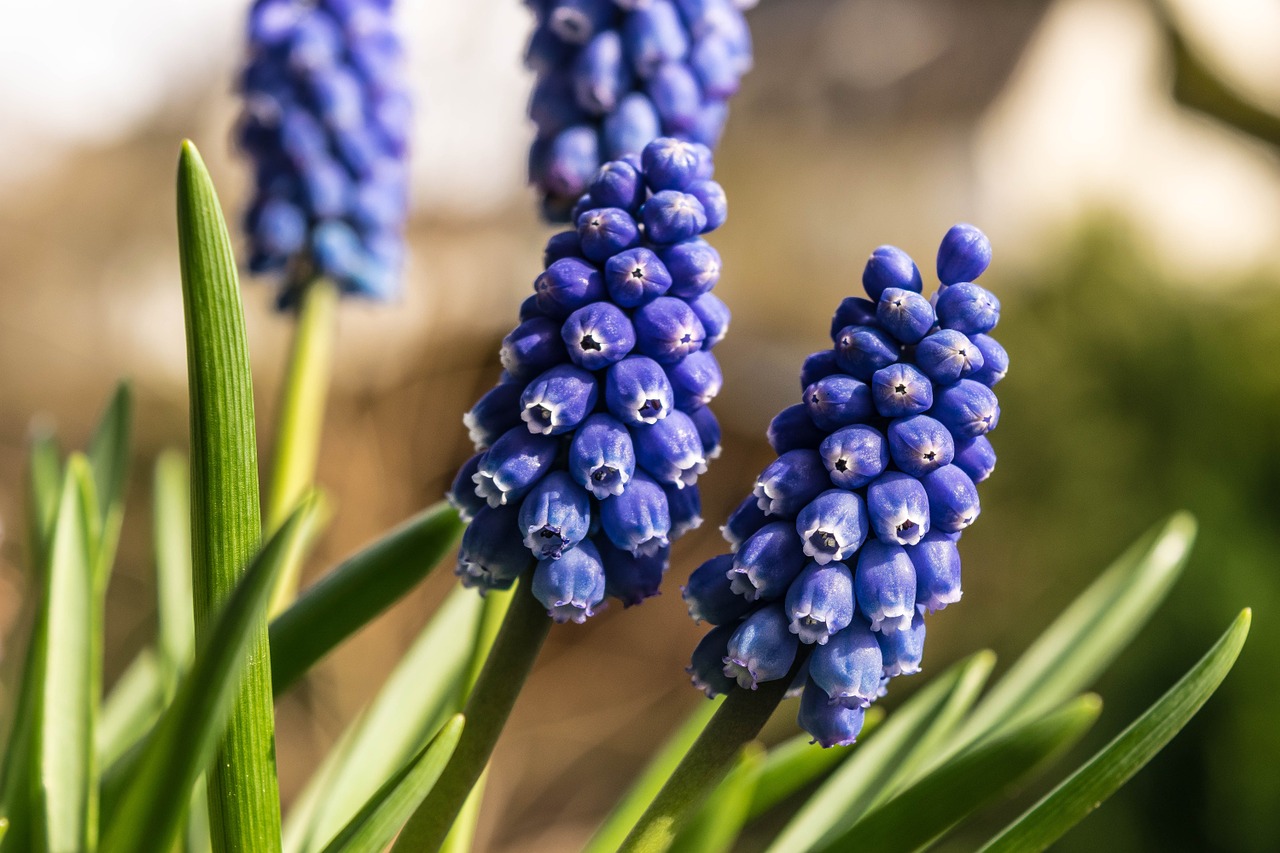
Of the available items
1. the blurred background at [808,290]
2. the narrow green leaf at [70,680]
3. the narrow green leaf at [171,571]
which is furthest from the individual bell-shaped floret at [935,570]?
the blurred background at [808,290]

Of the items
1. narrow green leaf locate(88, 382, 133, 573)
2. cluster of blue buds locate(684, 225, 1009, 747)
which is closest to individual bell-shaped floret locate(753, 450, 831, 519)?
Answer: cluster of blue buds locate(684, 225, 1009, 747)

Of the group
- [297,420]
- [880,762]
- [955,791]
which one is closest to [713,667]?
[955,791]

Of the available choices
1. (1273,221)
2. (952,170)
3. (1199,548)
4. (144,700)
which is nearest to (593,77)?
(144,700)

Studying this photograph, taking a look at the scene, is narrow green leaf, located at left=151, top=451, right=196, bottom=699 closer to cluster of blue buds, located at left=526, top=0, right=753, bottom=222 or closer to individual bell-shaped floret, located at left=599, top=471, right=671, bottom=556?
cluster of blue buds, located at left=526, top=0, right=753, bottom=222

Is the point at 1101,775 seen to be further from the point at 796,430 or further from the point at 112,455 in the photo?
the point at 112,455

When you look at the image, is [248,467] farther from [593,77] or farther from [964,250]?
[593,77]

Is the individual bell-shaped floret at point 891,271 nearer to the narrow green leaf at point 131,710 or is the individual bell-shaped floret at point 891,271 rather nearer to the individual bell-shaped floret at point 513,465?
the individual bell-shaped floret at point 513,465
